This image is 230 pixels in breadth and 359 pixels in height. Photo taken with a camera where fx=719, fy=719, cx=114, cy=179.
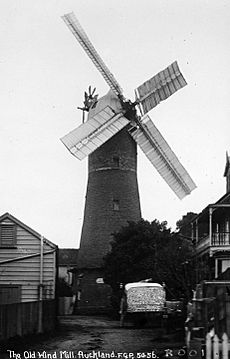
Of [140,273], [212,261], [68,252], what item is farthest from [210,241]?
[68,252]

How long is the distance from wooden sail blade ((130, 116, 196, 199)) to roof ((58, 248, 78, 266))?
140 feet

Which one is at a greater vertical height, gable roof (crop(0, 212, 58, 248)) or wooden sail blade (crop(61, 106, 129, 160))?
wooden sail blade (crop(61, 106, 129, 160))

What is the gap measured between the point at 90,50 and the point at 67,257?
162 feet

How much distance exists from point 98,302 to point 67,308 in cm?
313

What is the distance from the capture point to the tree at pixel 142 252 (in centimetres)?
3737

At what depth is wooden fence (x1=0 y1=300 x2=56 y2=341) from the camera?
19047mm

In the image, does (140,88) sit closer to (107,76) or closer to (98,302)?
(107,76)

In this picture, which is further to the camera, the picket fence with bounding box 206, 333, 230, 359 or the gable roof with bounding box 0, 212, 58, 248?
the gable roof with bounding box 0, 212, 58, 248

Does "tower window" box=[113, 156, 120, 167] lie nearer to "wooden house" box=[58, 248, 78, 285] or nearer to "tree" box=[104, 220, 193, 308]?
"tree" box=[104, 220, 193, 308]

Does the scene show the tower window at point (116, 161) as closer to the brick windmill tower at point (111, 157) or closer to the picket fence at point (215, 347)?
the brick windmill tower at point (111, 157)

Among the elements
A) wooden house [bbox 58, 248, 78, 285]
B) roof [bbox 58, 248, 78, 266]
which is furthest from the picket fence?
roof [bbox 58, 248, 78, 266]

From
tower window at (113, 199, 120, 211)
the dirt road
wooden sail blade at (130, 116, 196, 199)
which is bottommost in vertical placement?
the dirt road

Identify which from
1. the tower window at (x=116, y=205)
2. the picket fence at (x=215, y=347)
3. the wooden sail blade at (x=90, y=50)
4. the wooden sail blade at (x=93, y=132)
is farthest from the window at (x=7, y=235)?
the tower window at (x=116, y=205)

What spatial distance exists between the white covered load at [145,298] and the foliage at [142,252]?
7.45 m
